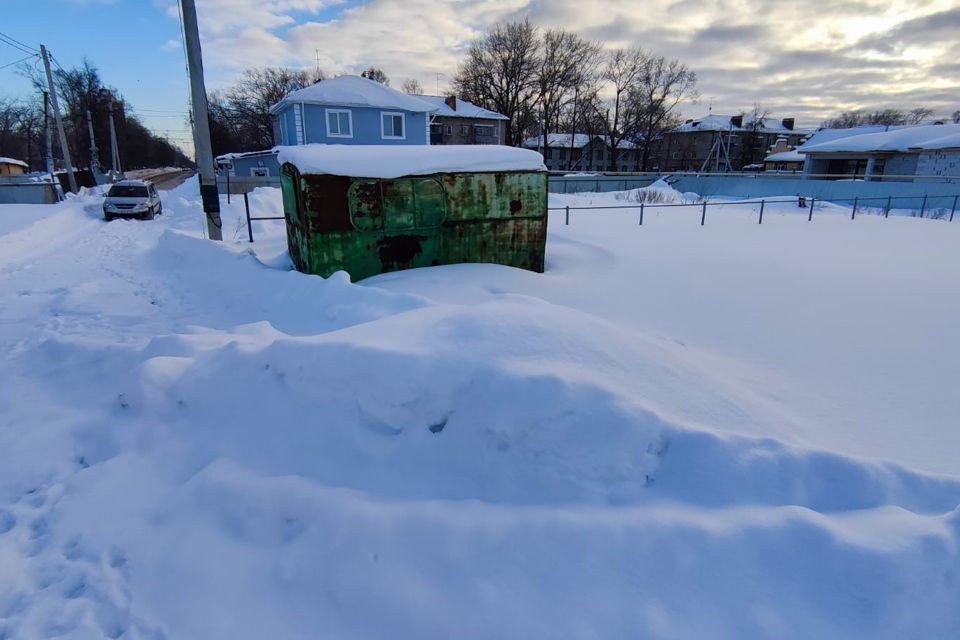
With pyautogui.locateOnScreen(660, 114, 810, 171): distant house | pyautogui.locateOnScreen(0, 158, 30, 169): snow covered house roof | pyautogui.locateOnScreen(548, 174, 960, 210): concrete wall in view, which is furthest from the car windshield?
pyautogui.locateOnScreen(660, 114, 810, 171): distant house

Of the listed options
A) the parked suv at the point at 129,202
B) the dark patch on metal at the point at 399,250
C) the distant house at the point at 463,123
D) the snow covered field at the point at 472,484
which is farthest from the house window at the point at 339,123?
the snow covered field at the point at 472,484

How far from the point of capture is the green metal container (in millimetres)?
6918

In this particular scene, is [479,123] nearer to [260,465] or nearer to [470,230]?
[470,230]

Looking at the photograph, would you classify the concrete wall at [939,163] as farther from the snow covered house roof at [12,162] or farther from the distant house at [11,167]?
the snow covered house roof at [12,162]

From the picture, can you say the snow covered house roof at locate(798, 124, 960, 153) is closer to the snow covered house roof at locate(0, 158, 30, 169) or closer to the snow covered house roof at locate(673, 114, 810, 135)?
the snow covered house roof at locate(673, 114, 810, 135)

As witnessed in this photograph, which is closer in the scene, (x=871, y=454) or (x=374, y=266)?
(x=871, y=454)

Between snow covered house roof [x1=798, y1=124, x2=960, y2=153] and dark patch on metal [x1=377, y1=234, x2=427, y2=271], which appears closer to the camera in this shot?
dark patch on metal [x1=377, y1=234, x2=427, y2=271]

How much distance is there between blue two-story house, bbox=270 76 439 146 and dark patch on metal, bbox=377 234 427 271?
22.6 m

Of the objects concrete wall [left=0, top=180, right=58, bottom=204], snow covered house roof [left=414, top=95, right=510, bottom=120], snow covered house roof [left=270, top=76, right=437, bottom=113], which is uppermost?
snow covered house roof [left=414, top=95, right=510, bottom=120]

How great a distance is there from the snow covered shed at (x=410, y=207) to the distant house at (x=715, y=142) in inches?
2721

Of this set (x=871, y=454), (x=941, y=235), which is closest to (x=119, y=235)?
(x=871, y=454)

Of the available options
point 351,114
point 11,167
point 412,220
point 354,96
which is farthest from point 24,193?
point 11,167

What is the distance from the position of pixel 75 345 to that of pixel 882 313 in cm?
909

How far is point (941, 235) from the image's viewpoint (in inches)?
557
